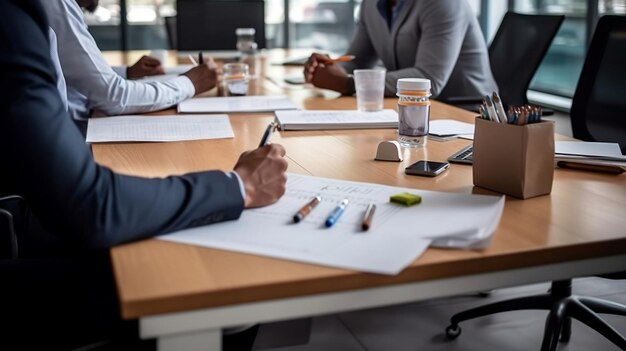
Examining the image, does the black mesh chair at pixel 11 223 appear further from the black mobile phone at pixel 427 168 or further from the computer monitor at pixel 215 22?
the computer monitor at pixel 215 22

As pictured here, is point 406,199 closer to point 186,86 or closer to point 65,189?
point 65,189

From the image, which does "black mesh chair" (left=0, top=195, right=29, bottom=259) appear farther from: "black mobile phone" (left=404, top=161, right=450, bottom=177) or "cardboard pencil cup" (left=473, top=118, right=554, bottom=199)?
"cardboard pencil cup" (left=473, top=118, right=554, bottom=199)

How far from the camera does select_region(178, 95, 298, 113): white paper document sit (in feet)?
7.40

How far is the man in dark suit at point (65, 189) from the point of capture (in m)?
1.03

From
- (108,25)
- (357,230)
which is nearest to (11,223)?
(357,230)

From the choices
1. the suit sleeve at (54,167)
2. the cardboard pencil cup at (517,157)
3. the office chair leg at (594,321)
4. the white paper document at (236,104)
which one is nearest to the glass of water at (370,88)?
the white paper document at (236,104)

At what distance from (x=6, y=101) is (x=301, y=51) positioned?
361cm

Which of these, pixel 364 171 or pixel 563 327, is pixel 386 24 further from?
pixel 364 171

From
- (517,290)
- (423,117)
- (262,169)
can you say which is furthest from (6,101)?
(517,290)

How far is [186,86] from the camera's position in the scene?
7.93 feet

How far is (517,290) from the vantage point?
260 centimetres

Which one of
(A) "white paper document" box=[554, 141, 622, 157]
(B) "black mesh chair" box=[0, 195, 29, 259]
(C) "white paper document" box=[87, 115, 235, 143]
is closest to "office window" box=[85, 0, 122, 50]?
(C) "white paper document" box=[87, 115, 235, 143]

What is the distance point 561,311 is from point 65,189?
57.5 inches

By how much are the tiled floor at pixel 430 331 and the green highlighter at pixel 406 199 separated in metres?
1.05
